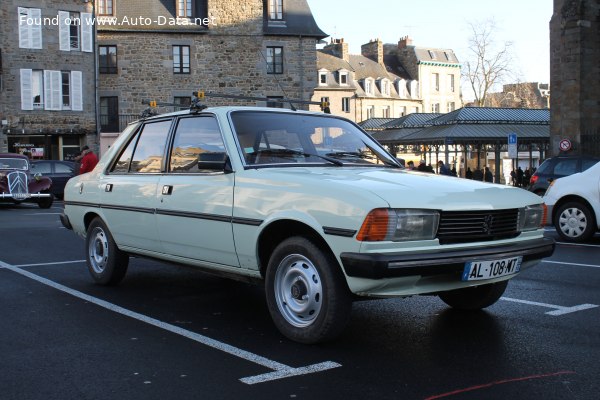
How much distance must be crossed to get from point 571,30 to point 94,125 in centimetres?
2480

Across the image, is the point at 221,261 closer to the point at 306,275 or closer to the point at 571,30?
the point at 306,275

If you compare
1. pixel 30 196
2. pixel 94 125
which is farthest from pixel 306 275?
pixel 94 125

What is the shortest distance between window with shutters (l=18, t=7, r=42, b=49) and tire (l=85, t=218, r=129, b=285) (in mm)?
32737

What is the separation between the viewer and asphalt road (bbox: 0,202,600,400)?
12.8 feet

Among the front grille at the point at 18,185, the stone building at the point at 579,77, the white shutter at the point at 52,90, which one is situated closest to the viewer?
the front grille at the point at 18,185

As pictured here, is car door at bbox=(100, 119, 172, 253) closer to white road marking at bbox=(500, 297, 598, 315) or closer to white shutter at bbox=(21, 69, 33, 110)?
white road marking at bbox=(500, 297, 598, 315)

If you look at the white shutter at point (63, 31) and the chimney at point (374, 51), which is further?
the chimney at point (374, 51)

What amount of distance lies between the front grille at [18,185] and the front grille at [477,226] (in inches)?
728

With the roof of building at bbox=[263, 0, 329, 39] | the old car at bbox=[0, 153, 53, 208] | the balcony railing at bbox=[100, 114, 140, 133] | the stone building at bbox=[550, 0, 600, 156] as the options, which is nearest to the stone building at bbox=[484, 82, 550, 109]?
the roof of building at bbox=[263, 0, 329, 39]

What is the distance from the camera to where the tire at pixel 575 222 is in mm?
11359

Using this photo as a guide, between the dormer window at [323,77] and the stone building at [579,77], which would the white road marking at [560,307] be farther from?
A: the dormer window at [323,77]

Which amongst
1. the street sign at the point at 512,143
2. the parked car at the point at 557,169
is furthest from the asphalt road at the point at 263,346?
the street sign at the point at 512,143

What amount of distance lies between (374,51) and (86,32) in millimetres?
45110

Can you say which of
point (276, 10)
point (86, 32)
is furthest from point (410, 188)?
point (276, 10)
